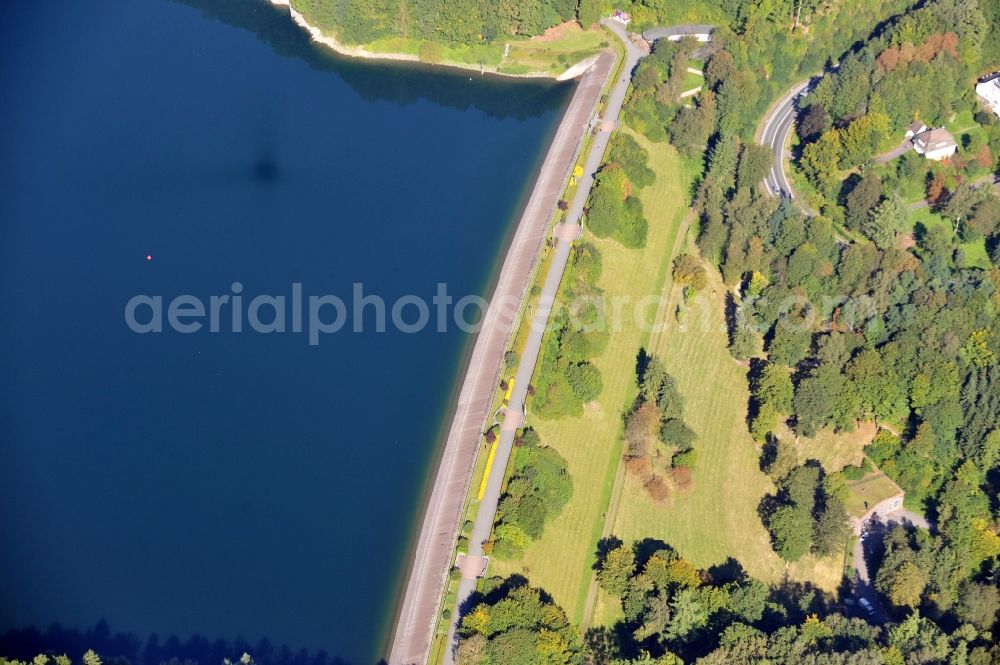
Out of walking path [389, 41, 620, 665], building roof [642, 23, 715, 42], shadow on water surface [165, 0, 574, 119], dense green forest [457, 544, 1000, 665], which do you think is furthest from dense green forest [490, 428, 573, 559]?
building roof [642, 23, 715, 42]

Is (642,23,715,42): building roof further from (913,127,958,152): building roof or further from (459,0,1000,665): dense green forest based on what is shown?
(913,127,958,152): building roof

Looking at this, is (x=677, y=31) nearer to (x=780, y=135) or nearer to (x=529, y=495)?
(x=780, y=135)

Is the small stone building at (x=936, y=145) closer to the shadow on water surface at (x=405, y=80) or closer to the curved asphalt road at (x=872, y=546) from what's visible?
the shadow on water surface at (x=405, y=80)

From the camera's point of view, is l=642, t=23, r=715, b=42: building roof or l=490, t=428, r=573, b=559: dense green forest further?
l=642, t=23, r=715, b=42: building roof

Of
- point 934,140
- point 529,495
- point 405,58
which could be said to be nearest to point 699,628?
point 529,495

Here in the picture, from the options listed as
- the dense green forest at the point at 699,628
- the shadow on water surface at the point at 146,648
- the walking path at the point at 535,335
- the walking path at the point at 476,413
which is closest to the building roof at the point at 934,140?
the walking path at the point at 535,335
